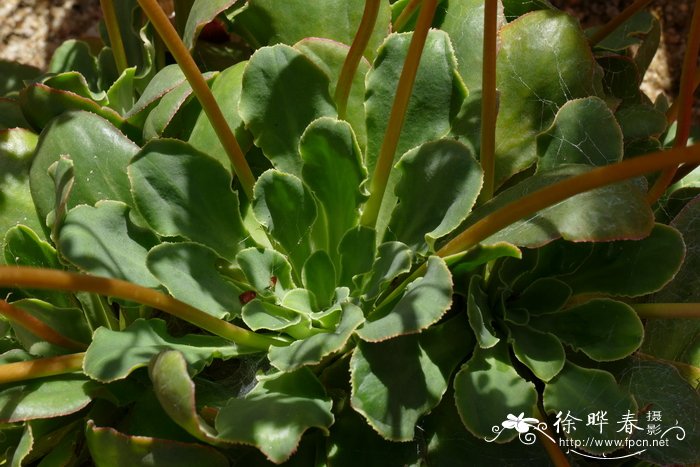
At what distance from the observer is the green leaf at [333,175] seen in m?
1.06

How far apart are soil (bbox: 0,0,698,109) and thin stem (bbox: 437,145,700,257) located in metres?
1.33

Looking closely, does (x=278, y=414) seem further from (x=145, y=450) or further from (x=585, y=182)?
(x=585, y=182)

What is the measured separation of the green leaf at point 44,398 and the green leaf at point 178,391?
0.21 meters

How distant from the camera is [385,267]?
1015mm

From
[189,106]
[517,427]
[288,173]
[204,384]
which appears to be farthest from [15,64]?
[517,427]

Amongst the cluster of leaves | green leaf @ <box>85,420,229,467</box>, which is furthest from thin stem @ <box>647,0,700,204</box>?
green leaf @ <box>85,420,229,467</box>

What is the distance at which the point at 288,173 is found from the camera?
112 cm

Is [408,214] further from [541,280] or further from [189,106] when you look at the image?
[189,106]

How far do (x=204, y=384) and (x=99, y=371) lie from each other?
20cm

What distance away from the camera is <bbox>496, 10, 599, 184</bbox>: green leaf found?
1132 millimetres

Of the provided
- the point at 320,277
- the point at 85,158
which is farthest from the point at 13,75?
the point at 320,277

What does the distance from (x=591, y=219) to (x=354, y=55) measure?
415 millimetres

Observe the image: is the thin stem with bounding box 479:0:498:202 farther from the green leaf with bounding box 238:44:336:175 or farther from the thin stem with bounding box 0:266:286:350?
the thin stem with bounding box 0:266:286:350

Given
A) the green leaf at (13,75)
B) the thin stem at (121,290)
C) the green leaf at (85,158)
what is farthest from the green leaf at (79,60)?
the thin stem at (121,290)
